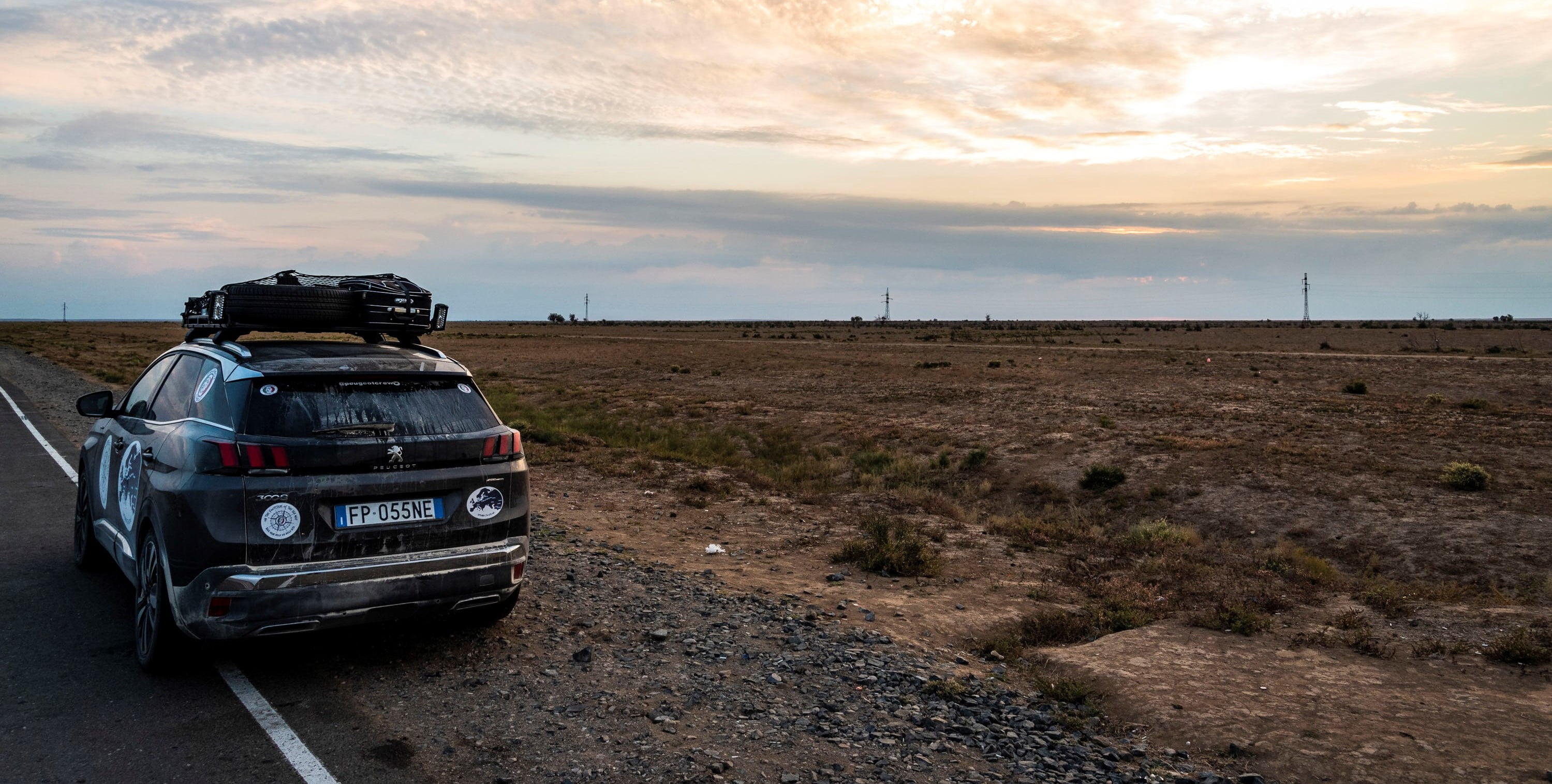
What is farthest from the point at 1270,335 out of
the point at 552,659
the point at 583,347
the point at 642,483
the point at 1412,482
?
the point at 552,659

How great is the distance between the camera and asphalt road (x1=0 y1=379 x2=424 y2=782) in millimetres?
4230

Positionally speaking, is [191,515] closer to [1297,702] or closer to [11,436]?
[1297,702]

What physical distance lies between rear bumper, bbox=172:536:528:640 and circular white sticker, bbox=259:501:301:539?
0.17 m

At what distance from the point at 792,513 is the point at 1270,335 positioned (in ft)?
270

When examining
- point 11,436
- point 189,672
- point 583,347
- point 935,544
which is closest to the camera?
point 189,672

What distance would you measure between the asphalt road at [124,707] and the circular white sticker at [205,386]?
152 centimetres

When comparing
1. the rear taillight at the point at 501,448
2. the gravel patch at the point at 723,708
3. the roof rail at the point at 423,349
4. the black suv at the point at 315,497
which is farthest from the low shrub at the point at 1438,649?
the roof rail at the point at 423,349

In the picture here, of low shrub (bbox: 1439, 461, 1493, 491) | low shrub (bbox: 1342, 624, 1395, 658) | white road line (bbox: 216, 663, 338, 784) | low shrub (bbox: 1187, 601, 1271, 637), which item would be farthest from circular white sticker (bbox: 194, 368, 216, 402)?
low shrub (bbox: 1439, 461, 1493, 491)

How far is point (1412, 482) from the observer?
525 inches

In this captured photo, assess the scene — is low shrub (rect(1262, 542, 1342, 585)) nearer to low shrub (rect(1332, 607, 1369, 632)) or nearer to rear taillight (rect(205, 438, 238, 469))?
low shrub (rect(1332, 607, 1369, 632))

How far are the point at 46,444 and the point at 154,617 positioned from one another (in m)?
12.9

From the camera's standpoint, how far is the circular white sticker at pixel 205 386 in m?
5.52

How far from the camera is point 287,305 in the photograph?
244 inches

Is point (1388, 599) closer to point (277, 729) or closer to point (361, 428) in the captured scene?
point (361, 428)
